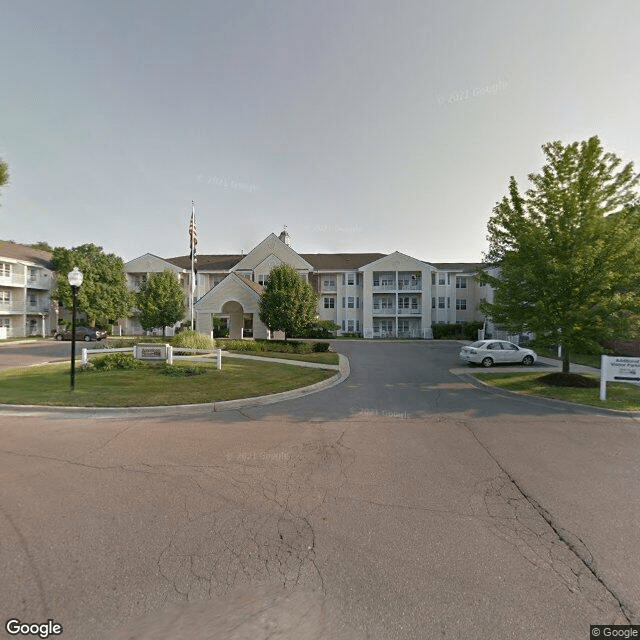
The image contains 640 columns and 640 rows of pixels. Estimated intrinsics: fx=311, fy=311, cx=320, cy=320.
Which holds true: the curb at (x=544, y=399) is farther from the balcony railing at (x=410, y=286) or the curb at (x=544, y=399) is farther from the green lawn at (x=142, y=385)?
the balcony railing at (x=410, y=286)

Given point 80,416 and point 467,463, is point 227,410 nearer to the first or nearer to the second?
point 80,416

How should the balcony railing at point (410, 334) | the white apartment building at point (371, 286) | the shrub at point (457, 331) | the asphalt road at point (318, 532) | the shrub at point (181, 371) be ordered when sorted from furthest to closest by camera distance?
the balcony railing at point (410, 334)
the white apartment building at point (371, 286)
the shrub at point (457, 331)
the shrub at point (181, 371)
the asphalt road at point (318, 532)

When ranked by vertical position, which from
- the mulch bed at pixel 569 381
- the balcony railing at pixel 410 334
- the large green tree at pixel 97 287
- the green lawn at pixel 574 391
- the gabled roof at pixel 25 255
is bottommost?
the green lawn at pixel 574 391

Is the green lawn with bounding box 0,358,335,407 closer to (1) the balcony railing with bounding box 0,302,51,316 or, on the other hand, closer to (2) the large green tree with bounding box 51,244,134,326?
(2) the large green tree with bounding box 51,244,134,326

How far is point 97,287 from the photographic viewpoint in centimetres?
3425

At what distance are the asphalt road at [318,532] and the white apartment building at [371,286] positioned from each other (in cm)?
3351

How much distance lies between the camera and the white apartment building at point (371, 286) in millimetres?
39469

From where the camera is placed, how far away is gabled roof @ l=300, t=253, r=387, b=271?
139 feet

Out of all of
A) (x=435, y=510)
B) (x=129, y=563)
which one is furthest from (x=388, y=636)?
(x=129, y=563)

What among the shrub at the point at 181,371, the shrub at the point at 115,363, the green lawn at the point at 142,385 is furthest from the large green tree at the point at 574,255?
the shrub at the point at 115,363

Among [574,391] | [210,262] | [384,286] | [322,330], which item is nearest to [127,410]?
[574,391]

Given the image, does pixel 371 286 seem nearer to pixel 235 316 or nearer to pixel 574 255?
pixel 235 316

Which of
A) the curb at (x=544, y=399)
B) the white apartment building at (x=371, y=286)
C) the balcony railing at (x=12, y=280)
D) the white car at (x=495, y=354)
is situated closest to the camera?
the curb at (x=544, y=399)

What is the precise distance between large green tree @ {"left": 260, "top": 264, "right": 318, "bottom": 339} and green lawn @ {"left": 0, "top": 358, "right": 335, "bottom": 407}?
809 cm
